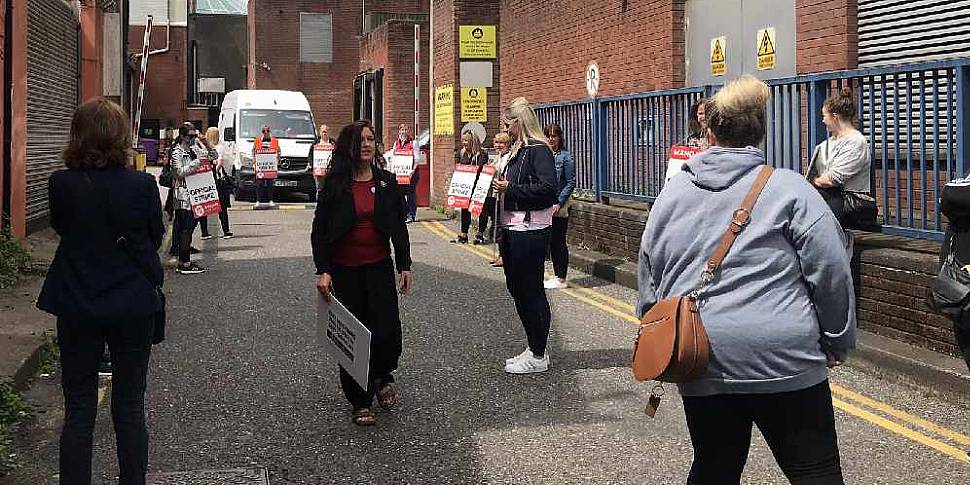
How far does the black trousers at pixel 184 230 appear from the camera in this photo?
1534 centimetres

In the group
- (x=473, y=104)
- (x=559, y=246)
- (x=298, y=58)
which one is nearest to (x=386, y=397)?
(x=559, y=246)

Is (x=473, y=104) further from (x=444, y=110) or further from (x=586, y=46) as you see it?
(x=586, y=46)

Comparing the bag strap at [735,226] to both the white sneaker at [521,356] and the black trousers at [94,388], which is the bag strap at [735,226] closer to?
the black trousers at [94,388]

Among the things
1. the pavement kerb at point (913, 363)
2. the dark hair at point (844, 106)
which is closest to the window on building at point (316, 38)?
the dark hair at point (844, 106)

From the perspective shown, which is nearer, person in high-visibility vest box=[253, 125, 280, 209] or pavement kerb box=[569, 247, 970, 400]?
pavement kerb box=[569, 247, 970, 400]

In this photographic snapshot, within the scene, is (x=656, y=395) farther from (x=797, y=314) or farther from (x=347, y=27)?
(x=347, y=27)

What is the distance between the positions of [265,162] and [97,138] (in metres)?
23.1

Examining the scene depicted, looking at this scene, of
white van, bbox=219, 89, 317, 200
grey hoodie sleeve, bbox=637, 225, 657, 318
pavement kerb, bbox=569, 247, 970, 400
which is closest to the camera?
grey hoodie sleeve, bbox=637, 225, 657, 318

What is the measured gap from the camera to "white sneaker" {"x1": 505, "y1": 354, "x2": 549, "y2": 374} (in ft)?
29.5

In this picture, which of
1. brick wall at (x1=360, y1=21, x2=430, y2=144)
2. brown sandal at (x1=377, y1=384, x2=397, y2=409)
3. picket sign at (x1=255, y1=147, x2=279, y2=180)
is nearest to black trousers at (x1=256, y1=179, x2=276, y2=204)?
picket sign at (x1=255, y1=147, x2=279, y2=180)

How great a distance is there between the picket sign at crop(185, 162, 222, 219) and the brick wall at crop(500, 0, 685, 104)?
21.1 ft

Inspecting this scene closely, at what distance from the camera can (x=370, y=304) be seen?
7.52 metres

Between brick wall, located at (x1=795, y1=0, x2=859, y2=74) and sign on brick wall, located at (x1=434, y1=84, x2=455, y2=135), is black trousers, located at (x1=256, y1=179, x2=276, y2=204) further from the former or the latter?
brick wall, located at (x1=795, y1=0, x2=859, y2=74)

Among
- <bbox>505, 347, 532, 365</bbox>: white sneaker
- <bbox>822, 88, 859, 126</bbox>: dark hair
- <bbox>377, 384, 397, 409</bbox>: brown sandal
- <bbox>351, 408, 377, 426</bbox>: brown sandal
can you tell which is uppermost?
<bbox>822, 88, 859, 126</bbox>: dark hair
